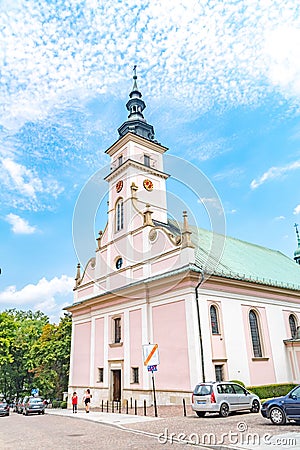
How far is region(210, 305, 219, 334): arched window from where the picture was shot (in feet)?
76.6

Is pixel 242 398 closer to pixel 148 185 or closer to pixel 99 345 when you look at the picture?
pixel 99 345

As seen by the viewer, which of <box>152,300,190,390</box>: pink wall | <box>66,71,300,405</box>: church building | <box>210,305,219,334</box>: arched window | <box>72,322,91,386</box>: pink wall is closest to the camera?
<box>152,300,190,390</box>: pink wall

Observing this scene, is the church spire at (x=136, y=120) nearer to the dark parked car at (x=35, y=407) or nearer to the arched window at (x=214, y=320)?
the arched window at (x=214, y=320)

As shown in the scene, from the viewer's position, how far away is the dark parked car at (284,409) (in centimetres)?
1237

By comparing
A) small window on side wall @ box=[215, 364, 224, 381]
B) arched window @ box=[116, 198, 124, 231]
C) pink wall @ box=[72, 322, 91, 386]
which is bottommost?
small window on side wall @ box=[215, 364, 224, 381]

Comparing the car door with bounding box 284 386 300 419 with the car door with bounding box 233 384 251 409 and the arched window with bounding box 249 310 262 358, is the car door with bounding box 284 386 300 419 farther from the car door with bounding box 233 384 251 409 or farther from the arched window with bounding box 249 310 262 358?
the arched window with bounding box 249 310 262 358

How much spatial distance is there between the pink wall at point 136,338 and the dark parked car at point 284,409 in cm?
1302

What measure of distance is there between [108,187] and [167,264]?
42.5ft

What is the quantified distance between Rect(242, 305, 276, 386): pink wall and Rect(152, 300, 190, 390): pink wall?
5063 mm

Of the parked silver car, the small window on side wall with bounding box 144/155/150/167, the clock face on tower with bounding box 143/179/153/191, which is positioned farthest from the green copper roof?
the parked silver car

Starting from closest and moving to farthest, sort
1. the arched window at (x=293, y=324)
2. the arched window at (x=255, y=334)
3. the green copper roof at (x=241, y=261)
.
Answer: the arched window at (x=255, y=334) → the green copper roof at (x=241, y=261) → the arched window at (x=293, y=324)

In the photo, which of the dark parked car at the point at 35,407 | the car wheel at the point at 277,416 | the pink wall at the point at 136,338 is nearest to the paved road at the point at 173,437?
the car wheel at the point at 277,416

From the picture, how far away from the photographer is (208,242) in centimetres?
3130

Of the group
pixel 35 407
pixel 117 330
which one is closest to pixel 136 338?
pixel 117 330
